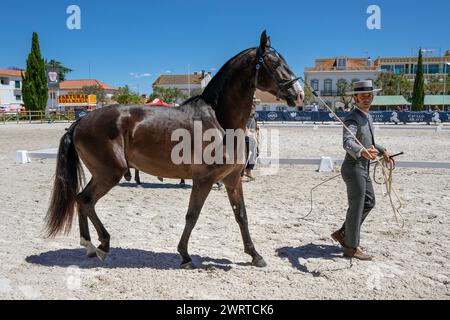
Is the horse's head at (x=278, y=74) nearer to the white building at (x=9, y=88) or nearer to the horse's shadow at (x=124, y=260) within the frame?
the horse's shadow at (x=124, y=260)

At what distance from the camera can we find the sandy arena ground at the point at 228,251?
144 inches

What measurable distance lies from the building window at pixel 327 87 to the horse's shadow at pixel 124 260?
3152 inches

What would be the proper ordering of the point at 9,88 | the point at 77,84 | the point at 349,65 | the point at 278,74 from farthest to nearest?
the point at 77,84, the point at 9,88, the point at 349,65, the point at 278,74

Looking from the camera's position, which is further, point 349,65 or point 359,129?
point 349,65

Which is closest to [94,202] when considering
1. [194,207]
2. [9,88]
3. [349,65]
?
[194,207]

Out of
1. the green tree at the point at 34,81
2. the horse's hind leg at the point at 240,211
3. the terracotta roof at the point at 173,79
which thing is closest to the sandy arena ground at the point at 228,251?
the horse's hind leg at the point at 240,211

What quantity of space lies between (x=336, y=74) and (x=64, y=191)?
81341 millimetres

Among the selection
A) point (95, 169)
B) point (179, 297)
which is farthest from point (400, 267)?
point (95, 169)

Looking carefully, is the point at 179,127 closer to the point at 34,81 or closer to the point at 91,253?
the point at 91,253

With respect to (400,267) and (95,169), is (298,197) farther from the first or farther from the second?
(95,169)

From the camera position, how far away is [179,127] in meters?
4.24

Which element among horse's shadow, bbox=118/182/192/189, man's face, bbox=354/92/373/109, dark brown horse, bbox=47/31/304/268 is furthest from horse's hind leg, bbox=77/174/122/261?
horse's shadow, bbox=118/182/192/189

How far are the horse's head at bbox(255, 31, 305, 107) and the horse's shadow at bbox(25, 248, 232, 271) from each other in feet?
6.04
